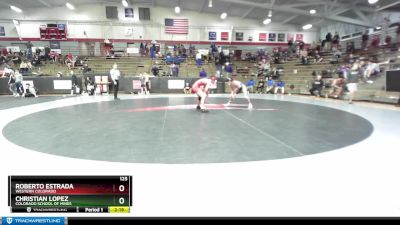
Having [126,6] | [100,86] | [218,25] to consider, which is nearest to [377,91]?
[100,86]

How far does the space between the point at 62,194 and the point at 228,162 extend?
2.23 metres

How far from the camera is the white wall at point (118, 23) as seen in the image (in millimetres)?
28516

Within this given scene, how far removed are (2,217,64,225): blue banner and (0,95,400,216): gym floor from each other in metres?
0.74

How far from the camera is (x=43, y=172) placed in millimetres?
3221

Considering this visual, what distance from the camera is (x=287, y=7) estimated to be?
23.2 m

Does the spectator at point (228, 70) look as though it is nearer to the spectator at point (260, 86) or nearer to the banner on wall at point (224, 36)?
the spectator at point (260, 86)

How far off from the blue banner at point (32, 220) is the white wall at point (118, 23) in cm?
3033

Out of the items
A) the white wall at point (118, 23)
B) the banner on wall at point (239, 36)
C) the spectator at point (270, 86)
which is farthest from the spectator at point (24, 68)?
the banner on wall at point (239, 36)

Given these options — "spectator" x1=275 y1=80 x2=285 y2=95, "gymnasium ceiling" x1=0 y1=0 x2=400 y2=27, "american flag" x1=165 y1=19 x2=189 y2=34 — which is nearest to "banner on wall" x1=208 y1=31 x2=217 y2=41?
"gymnasium ceiling" x1=0 y1=0 x2=400 y2=27

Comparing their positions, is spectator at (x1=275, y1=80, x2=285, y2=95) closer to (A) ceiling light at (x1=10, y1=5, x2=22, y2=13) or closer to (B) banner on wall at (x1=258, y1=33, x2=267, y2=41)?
(B) banner on wall at (x1=258, y1=33, x2=267, y2=41)

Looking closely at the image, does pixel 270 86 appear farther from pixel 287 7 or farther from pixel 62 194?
pixel 62 194

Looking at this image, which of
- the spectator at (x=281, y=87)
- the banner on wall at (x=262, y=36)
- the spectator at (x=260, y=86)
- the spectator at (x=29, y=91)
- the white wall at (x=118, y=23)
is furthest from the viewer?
the banner on wall at (x=262, y=36)

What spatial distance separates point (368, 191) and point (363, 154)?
153cm

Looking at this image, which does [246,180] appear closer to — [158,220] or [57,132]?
[158,220]
